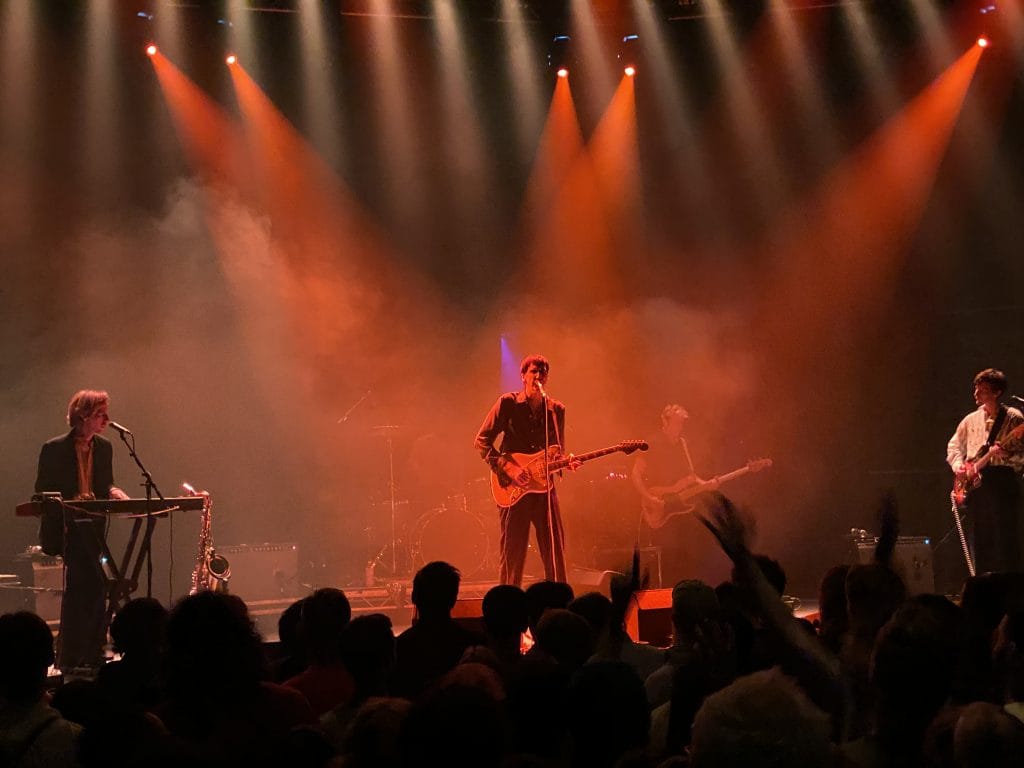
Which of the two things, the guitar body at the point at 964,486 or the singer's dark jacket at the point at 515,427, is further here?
the guitar body at the point at 964,486

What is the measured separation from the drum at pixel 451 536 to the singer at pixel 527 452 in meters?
3.85

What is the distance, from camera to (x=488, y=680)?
281cm

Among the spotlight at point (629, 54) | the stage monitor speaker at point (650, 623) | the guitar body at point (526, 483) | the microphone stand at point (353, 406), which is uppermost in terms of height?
the spotlight at point (629, 54)

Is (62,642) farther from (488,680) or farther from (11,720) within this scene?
(488,680)

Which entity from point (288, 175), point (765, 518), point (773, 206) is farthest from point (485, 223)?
point (765, 518)

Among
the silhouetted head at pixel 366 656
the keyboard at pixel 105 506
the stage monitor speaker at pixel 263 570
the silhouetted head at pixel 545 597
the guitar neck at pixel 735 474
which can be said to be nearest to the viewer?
the silhouetted head at pixel 366 656

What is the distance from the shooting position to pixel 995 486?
35.3 feet

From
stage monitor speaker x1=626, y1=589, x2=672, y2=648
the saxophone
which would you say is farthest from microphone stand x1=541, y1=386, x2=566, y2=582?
the saxophone

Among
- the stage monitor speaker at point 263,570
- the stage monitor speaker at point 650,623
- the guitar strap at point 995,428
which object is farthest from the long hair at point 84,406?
the guitar strap at point 995,428

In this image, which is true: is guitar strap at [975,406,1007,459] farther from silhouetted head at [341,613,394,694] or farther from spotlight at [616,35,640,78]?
silhouetted head at [341,613,394,694]

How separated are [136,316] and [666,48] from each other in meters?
7.48

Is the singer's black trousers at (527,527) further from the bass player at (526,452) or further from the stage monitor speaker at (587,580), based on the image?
the stage monitor speaker at (587,580)

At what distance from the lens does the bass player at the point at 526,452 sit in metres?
9.55

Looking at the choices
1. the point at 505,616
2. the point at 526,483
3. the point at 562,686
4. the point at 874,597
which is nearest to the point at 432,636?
the point at 505,616
